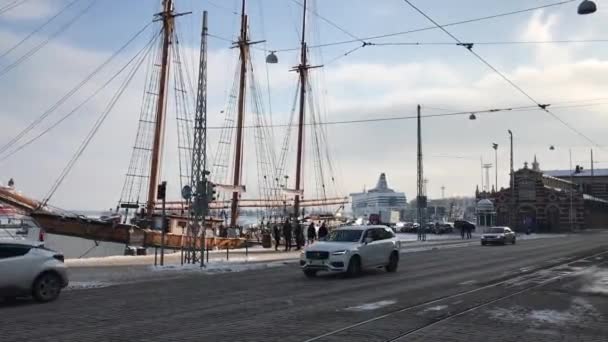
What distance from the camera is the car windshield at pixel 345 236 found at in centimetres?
2122

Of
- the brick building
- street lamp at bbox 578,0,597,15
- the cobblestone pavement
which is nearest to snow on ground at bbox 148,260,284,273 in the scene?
the cobblestone pavement

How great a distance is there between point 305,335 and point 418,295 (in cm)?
A: 590

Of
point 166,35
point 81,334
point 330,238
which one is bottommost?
point 81,334

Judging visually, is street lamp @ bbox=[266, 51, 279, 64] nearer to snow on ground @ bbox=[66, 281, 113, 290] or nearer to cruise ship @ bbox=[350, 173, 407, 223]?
snow on ground @ bbox=[66, 281, 113, 290]

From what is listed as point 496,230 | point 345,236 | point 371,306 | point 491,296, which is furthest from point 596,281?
point 496,230

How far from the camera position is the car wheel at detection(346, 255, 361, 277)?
2009 centimetres

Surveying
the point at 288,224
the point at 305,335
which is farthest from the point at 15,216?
the point at 305,335

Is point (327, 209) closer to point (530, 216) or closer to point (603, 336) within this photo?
point (530, 216)

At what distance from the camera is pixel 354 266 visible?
20.3m

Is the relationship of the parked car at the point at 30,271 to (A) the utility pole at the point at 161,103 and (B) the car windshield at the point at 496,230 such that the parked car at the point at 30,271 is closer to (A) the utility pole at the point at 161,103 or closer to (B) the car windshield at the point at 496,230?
(A) the utility pole at the point at 161,103

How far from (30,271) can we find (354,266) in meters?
9.84

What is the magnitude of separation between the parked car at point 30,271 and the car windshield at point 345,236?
9301 mm

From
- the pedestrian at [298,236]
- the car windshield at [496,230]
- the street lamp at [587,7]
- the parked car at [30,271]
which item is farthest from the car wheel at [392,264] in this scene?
the car windshield at [496,230]

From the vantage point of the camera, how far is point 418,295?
1484 centimetres
